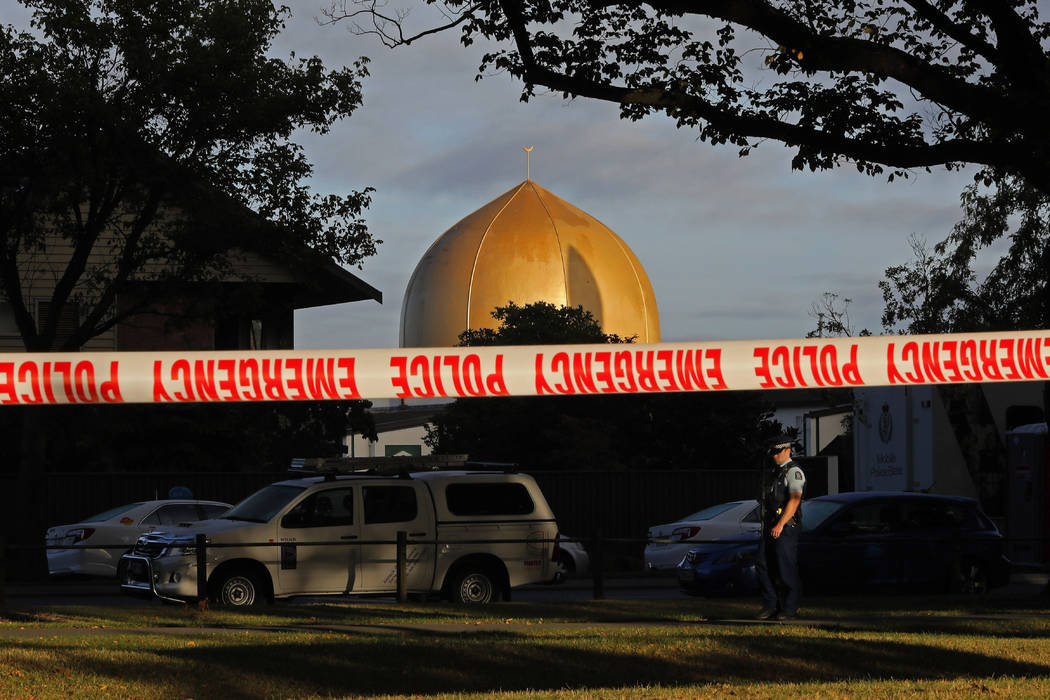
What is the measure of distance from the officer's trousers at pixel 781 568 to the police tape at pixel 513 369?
1390 millimetres

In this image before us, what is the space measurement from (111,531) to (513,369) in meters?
11.4

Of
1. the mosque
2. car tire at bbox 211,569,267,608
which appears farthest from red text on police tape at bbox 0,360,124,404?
the mosque

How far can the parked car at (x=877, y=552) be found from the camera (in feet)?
60.1

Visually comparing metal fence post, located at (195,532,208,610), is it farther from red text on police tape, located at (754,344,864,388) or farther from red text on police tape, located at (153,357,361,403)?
red text on police tape, located at (754,344,864,388)

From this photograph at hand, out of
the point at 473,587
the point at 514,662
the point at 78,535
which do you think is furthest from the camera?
the point at 78,535

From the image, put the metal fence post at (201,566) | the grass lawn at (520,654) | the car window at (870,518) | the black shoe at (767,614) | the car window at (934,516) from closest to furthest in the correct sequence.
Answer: the grass lawn at (520,654) < the black shoe at (767,614) < the metal fence post at (201,566) < the car window at (870,518) < the car window at (934,516)

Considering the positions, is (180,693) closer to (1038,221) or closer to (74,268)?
(74,268)

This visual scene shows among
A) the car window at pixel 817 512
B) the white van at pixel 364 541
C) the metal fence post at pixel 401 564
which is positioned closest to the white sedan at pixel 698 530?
the car window at pixel 817 512

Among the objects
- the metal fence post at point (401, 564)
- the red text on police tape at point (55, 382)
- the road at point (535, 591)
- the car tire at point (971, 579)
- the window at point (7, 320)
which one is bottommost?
the road at point (535, 591)

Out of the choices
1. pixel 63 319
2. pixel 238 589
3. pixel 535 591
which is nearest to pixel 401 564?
pixel 238 589

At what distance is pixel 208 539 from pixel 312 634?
445 centimetres

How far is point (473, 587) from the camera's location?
17.7 meters

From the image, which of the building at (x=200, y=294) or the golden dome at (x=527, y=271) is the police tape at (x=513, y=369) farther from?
the golden dome at (x=527, y=271)

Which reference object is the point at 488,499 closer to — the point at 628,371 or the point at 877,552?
the point at 877,552
